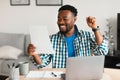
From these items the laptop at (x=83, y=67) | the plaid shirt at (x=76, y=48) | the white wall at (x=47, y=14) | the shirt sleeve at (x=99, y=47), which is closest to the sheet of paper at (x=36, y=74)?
the plaid shirt at (x=76, y=48)

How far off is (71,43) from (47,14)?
81.3 inches

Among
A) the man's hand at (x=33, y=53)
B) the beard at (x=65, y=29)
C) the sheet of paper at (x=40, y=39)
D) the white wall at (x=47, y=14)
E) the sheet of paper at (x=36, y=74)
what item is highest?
the white wall at (x=47, y=14)

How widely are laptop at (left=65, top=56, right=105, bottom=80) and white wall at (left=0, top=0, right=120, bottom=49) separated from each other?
231 centimetres

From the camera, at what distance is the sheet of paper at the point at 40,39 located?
1711 mm

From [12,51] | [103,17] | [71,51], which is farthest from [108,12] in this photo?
[71,51]

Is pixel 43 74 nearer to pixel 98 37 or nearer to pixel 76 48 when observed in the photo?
pixel 76 48

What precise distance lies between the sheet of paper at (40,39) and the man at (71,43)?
0.17 meters

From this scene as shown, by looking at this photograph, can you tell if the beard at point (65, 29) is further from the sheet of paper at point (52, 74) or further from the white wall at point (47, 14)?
the white wall at point (47, 14)

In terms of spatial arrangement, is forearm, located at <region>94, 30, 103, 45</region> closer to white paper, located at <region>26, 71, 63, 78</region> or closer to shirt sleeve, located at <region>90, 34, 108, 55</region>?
shirt sleeve, located at <region>90, 34, 108, 55</region>

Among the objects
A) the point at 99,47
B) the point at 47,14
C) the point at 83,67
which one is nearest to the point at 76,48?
the point at 99,47

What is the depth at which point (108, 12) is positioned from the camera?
377 cm

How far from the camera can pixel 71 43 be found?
6.66ft

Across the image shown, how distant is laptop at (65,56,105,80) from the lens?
59.2 inches

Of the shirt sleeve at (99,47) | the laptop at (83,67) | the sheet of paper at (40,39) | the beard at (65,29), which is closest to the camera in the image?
the laptop at (83,67)
